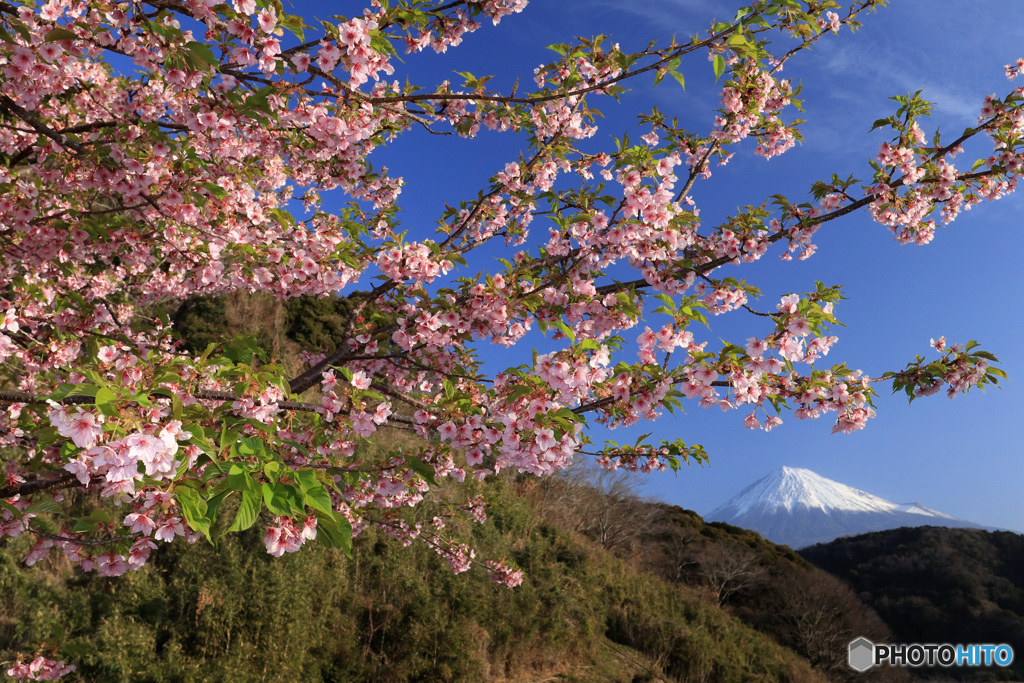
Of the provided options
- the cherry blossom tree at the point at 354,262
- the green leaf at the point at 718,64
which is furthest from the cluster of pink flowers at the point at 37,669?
the green leaf at the point at 718,64

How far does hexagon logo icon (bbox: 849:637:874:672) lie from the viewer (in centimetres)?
1220

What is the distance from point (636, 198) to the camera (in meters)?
2.44

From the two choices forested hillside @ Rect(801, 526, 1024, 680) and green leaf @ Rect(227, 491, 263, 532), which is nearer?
green leaf @ Rect(227, 491, 263, 532)

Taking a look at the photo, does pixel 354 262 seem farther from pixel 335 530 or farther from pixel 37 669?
pixel 37 669

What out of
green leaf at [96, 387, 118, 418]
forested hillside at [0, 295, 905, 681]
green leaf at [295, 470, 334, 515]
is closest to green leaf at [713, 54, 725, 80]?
green leaf at [295, 470, 334, 515]

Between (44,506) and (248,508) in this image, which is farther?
(44,506)

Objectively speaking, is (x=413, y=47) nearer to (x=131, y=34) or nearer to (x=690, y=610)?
(x=131, y=34)

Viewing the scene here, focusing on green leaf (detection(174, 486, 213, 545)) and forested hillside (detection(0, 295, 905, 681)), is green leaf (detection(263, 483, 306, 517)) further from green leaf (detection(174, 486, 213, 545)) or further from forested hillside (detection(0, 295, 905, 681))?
forested hillside (detection(0, 295, 905, 681))

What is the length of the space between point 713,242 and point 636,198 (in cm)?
101

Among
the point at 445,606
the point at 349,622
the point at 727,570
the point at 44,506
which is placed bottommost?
the point at 349,622

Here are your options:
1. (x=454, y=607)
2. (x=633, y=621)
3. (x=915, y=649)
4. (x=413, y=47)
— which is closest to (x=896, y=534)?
(x=915, y=649)

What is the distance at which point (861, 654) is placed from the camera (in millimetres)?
12742

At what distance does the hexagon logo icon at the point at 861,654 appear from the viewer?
12.2 m

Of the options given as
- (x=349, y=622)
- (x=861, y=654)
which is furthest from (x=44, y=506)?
(x=861, y=654)
